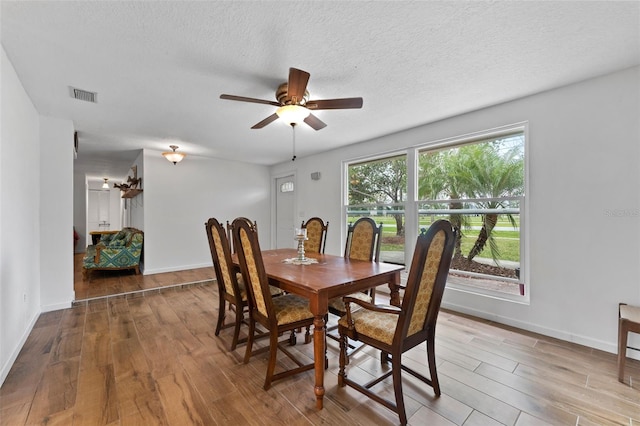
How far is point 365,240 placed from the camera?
3002mm

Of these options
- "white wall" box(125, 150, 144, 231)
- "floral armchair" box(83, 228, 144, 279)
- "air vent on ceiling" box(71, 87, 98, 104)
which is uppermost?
"air vent on ceiling" box(71, 87, 98, 104)

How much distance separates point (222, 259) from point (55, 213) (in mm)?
2520

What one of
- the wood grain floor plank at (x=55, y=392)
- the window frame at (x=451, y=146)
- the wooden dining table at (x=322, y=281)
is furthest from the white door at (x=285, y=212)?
the wood grain floor plank at (x=55, y=392)

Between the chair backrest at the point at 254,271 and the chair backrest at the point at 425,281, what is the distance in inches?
33.7

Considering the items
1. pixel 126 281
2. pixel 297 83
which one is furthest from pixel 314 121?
pixel 126 281

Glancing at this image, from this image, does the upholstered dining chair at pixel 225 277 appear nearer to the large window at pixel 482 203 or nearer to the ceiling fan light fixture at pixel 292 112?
the ceiling fan light fixture at pixel 292 112

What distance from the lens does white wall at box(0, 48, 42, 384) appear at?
1.98 m

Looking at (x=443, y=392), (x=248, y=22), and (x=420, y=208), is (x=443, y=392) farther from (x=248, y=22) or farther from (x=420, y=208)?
(x=248, y=22)

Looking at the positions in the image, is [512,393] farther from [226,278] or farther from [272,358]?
[226,278]

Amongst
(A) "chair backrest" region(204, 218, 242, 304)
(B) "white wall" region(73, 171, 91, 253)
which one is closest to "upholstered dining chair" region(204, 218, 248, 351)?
(A) "chair backrest" region(204, 218, 242, 304)

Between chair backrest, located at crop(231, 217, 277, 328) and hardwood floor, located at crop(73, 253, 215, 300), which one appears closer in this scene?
chair backrest, located at crop(231, 217, 277, 328)

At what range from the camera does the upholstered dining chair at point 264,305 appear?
1806 mm

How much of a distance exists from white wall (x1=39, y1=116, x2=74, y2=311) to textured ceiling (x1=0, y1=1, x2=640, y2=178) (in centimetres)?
32

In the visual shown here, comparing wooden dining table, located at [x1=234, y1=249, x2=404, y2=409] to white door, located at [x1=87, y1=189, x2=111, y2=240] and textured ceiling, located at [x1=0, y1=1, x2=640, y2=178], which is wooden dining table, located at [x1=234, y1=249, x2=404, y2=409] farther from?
white door, located at [x1=87, y1=189, x2=111, y2=240]
